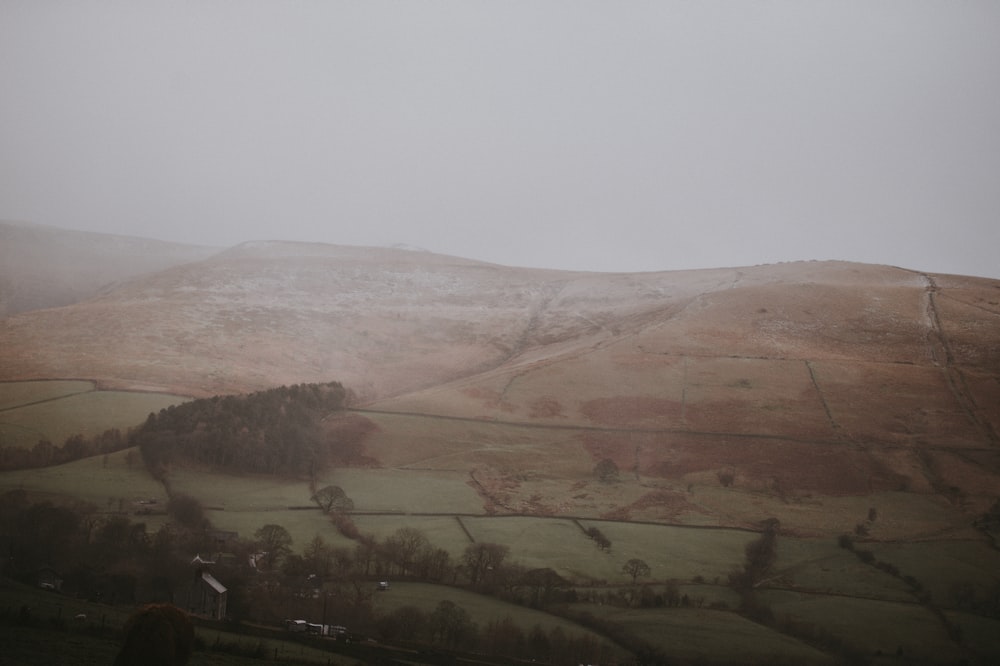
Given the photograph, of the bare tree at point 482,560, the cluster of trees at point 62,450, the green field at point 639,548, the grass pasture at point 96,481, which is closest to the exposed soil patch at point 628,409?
the green field at point 639,548

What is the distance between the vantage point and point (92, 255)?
142m

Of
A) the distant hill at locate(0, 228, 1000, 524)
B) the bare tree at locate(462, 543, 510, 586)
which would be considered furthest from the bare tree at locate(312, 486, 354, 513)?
the bare tree at locate(462, 543, 510, 586)

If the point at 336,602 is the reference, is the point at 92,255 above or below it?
above

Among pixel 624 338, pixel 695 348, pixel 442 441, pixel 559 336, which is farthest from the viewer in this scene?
pixel 559 336

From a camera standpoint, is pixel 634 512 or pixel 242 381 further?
pixel 242 381

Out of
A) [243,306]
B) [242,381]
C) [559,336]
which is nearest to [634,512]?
[242,381]

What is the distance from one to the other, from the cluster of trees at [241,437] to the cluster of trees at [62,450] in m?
1.23

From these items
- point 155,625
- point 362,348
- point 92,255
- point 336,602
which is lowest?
point 336,602

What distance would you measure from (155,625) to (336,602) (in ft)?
34.9

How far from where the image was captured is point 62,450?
4572 cm

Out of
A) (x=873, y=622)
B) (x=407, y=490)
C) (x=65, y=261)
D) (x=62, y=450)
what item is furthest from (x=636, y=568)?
(x=65, y=261)

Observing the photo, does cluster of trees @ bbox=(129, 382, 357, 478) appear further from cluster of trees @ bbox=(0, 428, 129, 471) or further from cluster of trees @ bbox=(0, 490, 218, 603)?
cluster of trees @ bbox=(0, 490, 218, 603)

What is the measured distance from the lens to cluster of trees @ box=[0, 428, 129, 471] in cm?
4230

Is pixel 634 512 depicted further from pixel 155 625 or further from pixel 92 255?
pixel 92 255
